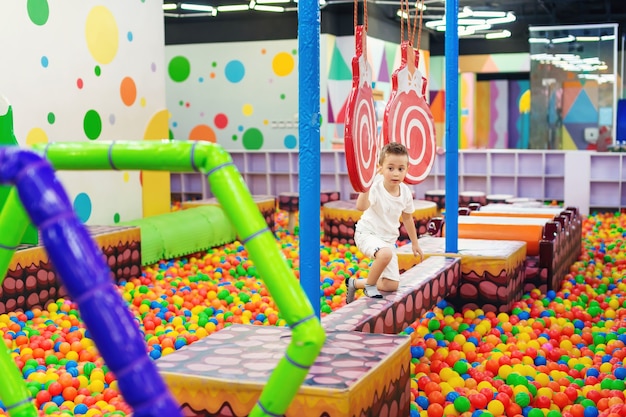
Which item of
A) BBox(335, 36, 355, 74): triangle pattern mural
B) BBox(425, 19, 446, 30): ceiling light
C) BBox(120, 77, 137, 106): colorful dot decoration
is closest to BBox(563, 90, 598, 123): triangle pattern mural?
BBox(425, 19, 446, 30): ceiling light

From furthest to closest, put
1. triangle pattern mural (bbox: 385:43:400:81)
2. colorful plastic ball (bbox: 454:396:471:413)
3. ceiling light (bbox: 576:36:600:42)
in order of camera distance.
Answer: triangle pattern mural (bbox: 385:43:400:81)
ceiling light (bbox: 576:36:600:42)
colorful plastic ball (bbox: 454:396:471:413)

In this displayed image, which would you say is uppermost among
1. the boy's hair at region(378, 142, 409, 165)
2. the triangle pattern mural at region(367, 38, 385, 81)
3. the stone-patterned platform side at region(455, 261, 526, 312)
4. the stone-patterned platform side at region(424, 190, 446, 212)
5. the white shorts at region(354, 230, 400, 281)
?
the triangle pattern mural at region(367, 38, 385, 81)

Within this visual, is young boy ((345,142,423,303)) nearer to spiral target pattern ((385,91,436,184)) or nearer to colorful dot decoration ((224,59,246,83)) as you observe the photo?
spiral target pattern ((385,91,436,184))

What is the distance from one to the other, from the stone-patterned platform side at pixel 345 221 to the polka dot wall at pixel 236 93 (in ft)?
15.6

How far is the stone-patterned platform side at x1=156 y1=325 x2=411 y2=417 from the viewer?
6.64 feet

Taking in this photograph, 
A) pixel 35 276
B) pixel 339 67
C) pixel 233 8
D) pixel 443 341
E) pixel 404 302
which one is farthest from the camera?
pixel 339 67

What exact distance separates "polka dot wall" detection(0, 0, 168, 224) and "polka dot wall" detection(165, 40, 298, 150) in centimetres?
485

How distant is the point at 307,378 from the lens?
82.5 inches

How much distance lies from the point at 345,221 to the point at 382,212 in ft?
10.9

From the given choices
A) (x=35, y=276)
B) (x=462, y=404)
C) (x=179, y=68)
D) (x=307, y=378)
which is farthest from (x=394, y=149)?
(x=179, y=68)

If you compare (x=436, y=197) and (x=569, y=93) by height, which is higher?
(x=569, y=93)

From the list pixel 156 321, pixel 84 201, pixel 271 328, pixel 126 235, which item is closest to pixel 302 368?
pixel 271 328

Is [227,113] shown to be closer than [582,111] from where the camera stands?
Yes

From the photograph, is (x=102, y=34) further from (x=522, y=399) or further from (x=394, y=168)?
(x=522, y=399)
